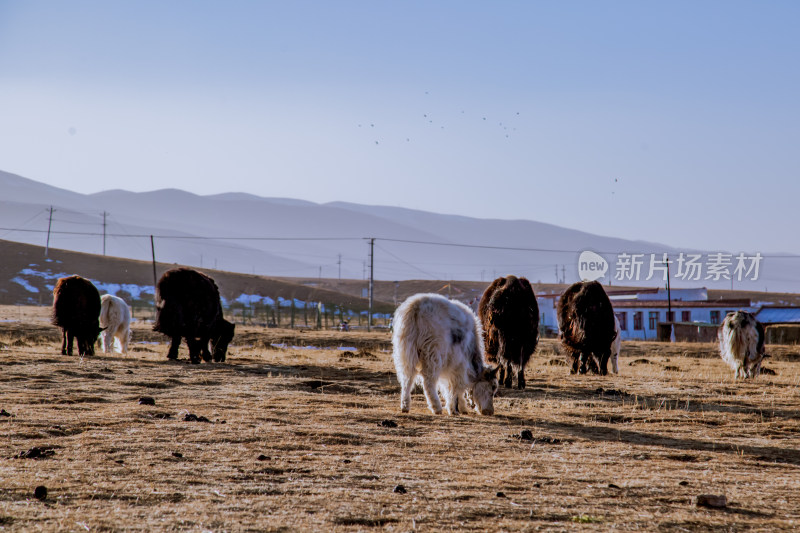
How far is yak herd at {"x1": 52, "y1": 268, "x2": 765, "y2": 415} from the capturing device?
1196 cm

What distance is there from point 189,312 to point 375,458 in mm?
14504

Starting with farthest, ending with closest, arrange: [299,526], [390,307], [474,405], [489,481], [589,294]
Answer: [390,307], [589,294], [474,405], [489,481], [299,526]

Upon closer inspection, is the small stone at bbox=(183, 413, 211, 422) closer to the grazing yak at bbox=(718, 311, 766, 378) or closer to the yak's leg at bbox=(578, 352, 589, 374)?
the yak's leg at bbox=(578, 352, 589, 374)

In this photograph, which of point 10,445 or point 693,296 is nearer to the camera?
point 10,445

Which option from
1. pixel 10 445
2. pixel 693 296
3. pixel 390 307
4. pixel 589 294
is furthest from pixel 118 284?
pixel 10 445

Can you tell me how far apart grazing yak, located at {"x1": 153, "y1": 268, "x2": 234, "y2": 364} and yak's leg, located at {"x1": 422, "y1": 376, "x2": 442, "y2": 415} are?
35.7 ft

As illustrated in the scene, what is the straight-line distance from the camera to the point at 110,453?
26.4ft

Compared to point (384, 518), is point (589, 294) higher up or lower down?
higher up

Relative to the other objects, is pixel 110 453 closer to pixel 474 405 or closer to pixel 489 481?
pixel 489 481

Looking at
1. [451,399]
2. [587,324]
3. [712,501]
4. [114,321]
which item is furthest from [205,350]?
[712,501]

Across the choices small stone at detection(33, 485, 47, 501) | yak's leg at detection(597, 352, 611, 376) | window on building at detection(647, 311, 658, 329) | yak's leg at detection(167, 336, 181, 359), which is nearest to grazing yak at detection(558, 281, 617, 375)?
yak's leg at detection(597, 352, 611, 376)

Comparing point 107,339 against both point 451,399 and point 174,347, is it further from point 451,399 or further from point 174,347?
point 451,399

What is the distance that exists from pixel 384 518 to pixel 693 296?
9363 centimetres

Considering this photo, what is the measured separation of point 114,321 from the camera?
24.2 metres
